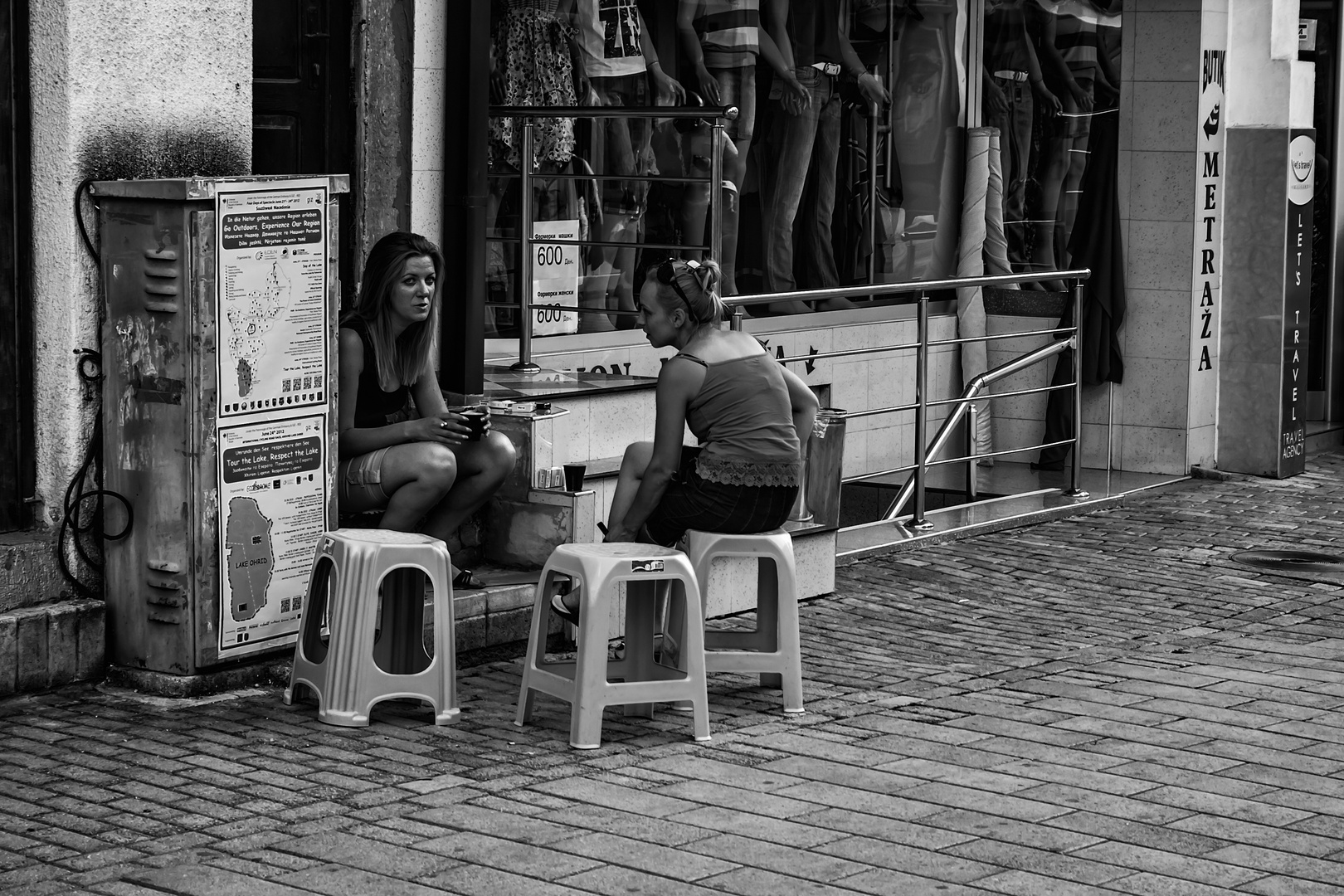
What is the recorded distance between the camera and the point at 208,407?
6441mm

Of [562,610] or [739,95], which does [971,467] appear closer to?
[739,95]

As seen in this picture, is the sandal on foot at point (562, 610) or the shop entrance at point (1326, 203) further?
the shop entrance at point (1326, 203)

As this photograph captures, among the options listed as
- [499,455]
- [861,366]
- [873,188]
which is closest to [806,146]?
[873,188]

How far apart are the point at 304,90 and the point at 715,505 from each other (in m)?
2.58

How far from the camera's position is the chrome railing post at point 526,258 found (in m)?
8.84

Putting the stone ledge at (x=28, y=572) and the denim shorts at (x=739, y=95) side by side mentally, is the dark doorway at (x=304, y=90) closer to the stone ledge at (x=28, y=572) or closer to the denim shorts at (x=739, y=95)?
the stone ledge at (x=28, y=572)

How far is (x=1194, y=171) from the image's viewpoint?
12.6 m

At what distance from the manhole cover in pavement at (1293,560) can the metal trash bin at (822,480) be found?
97.0 inches

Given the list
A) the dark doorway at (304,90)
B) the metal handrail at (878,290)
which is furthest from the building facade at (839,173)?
the metal handrail at (878,290)

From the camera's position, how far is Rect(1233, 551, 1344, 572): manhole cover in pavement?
9.62 meters

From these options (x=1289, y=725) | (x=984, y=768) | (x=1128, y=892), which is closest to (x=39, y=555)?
(x=984, y=768)

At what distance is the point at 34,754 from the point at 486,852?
163cm

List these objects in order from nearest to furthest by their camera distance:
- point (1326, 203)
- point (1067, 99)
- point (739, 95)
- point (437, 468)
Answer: point (437, 468) → point (739, 95) → point (1067, 99) → point (1326, 203)

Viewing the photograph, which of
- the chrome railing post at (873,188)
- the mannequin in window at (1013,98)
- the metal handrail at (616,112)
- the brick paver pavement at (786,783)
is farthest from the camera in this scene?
the mannequin in window at (1013,98)
